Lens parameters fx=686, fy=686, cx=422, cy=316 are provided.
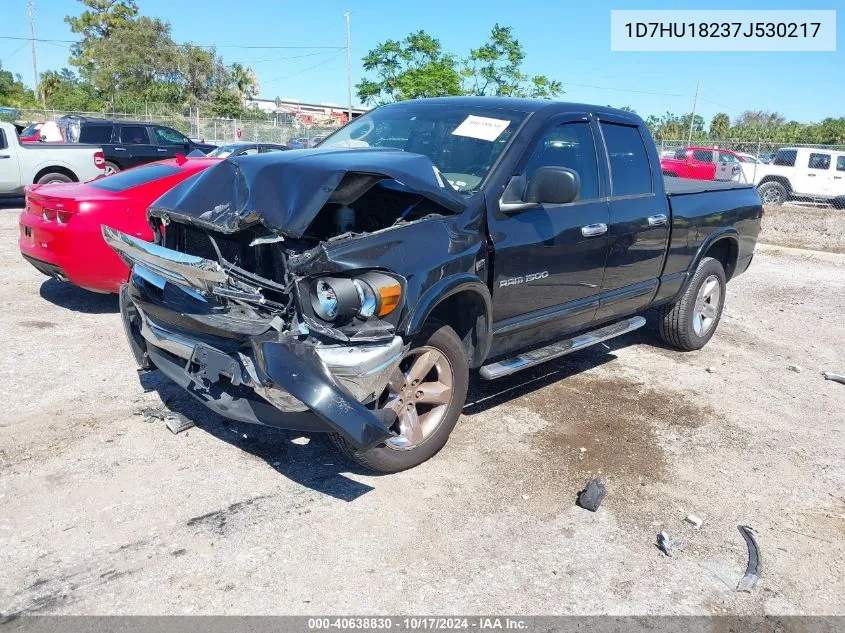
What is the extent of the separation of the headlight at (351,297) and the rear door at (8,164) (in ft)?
37.3

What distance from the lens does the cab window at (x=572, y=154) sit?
428 centimetres

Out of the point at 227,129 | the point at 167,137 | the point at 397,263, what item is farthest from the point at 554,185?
the point at 227,129

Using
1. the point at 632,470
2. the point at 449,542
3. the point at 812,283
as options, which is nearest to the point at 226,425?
the point at 449,542

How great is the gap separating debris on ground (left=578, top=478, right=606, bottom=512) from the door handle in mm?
1649

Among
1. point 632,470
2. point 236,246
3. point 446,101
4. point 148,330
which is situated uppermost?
point 446,101

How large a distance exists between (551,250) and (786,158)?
19271 mm

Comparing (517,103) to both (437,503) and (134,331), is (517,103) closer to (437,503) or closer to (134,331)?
(437,503)

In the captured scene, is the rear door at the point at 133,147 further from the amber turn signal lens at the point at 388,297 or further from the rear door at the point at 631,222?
the amber turn signal lens at the point at 388,297

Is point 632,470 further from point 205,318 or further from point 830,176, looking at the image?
point 830,176

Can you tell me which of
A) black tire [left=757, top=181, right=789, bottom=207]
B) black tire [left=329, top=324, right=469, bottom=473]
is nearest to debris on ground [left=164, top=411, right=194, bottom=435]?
black tire [left=329, top=324, right=469, bottom=473]

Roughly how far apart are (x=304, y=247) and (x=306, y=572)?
1.52m

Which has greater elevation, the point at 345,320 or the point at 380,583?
the point at 345,320

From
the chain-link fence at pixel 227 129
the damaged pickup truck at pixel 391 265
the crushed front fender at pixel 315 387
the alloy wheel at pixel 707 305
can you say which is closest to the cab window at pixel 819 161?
the alloy wheel at pixel 707 305

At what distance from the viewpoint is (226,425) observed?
13.8ft
